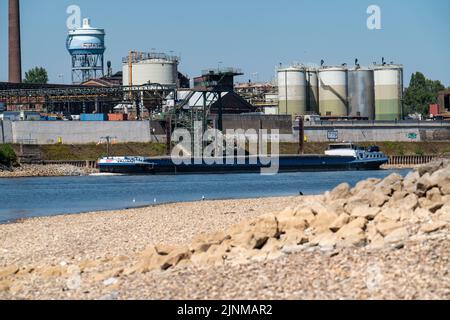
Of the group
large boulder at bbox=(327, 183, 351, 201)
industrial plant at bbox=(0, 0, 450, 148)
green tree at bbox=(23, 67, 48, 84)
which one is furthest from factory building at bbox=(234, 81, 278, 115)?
large boulder at bbox=(327, 183, 351, 201)

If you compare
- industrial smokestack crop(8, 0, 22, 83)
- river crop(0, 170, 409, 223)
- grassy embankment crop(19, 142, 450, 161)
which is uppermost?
industrial smokestack crop(8, 0, 22, 83)

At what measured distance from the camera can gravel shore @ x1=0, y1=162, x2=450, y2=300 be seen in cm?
2036

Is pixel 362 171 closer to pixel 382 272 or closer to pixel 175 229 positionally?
pixel 175 229

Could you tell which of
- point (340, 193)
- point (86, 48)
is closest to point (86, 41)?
point (86, 48)

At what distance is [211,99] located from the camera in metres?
119

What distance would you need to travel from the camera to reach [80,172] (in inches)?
3775

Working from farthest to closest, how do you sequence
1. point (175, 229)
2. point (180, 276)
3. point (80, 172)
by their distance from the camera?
point (80, 172), point (175, 229), point (180, 276)

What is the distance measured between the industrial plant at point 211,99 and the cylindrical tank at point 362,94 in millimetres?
129

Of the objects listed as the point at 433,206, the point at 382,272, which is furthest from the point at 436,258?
the point at 433,206

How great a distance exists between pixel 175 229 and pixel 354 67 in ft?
327

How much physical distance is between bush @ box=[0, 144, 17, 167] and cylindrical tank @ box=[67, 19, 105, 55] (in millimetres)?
60449

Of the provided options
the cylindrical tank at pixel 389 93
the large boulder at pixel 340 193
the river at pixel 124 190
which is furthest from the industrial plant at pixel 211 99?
the large boulder at pixel 340 193

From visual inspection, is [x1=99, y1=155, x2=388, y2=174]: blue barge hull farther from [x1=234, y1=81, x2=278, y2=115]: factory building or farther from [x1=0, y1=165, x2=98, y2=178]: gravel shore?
[x1=234, y1=81, x2=278, y2=115]: factory building

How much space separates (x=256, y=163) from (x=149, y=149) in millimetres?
13598
